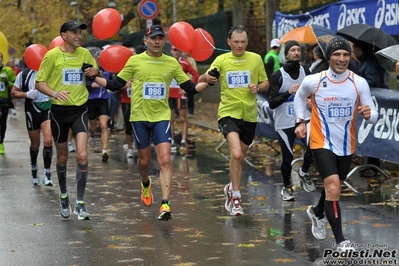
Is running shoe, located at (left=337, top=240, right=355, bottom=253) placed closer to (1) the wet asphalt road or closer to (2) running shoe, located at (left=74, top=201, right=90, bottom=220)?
(1) the wet asphalt road

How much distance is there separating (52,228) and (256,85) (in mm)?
2730

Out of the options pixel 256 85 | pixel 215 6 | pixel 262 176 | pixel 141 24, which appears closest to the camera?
pixel 256 85

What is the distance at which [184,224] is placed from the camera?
9.97m

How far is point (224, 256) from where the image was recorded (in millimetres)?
8141

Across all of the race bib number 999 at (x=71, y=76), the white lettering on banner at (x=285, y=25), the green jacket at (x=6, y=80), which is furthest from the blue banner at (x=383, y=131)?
the white lettering on banner at (x=285, y=25)

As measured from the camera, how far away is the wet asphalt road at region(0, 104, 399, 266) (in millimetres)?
8242

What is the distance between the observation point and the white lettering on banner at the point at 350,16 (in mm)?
16469

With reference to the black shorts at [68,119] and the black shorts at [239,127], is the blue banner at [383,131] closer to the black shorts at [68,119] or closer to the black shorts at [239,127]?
the black shorts at [239,127]

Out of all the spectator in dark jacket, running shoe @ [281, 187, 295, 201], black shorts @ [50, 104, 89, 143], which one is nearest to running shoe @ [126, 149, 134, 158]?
the spectator in dark jacket

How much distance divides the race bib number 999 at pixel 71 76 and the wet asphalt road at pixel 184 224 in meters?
1.46

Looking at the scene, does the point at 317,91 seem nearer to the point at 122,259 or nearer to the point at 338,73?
the point at 338,73

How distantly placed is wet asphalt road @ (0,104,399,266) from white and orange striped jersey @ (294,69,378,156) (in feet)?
2.98

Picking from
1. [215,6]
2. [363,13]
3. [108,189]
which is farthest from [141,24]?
[108,189]

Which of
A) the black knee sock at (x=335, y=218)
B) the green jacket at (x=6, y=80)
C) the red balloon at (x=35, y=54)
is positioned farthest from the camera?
the green jacket at (x=6, y=80)
